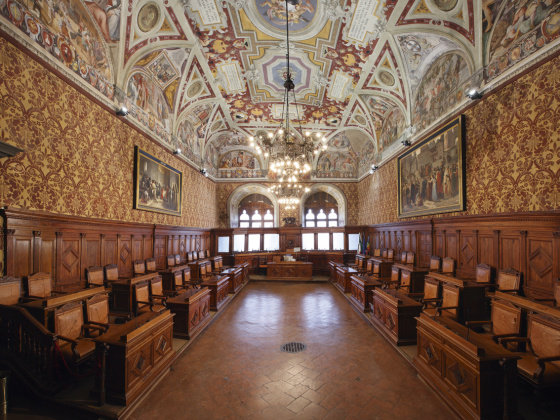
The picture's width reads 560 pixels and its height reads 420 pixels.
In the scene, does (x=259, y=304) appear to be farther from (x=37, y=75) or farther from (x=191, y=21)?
(x=191, y=21)

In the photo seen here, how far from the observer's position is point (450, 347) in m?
3.22

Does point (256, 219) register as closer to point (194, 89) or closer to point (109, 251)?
point (194, 89)

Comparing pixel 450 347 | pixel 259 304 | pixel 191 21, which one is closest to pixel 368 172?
pixel 259 304

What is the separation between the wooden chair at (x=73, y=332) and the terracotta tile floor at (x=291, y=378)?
1.09 metres

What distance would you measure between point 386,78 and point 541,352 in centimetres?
911

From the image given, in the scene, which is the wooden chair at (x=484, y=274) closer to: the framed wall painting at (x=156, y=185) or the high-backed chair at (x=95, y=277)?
the high-backed chair at (x=95, y=277)

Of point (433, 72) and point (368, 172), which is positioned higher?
point (433, 72)

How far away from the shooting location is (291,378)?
3.89 m

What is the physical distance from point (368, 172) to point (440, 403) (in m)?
12.0

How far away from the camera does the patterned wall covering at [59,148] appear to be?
4.32 metres

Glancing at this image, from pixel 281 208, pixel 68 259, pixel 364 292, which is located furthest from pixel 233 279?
pixel 281 208

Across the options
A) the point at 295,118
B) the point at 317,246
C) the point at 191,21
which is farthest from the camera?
the point at 317,246

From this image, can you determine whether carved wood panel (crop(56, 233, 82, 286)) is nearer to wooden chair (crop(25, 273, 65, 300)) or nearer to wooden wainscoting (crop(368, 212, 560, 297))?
wooden chair (crop(25, 273, 65, 300))

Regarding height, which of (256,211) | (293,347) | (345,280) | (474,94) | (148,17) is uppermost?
(148,17)
